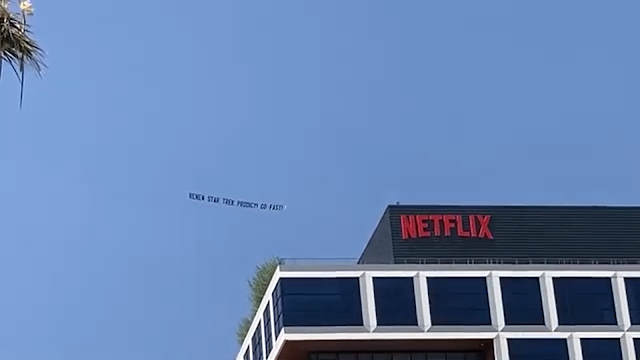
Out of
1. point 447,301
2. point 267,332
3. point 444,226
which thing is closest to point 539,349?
point 447,301

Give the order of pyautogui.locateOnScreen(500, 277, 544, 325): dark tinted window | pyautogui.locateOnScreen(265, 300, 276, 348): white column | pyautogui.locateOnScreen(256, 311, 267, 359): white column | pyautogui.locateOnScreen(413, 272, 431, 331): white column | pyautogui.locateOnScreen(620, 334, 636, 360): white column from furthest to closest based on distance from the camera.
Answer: pyautogui.locateOnScreen(256, 311, 267, 359): white column, pyautogui.locateOnScreen(265, 300, 276, 348): white column, pyautogui.locateOnScreen(500, 277, 544, 325): dark tinted window, pyautogui.locateOnScreen(620, 334, 636, 360): white column, pyautogui.locateOnScreen(413, 272, 431, 331): white column

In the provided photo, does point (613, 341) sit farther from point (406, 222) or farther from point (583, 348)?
point (406, 222)

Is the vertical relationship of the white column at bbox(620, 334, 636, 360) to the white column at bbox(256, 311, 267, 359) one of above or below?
below

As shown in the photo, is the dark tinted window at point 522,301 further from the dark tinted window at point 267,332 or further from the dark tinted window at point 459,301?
the dark tinted window at point 267,332

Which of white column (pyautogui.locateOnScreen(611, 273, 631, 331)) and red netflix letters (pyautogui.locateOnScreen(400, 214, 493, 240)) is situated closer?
white column (pyautogui.locateOnScreen(611, 273, 631, 331))

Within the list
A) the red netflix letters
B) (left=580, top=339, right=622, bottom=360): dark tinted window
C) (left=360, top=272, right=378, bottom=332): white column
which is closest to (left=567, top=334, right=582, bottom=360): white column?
(left=580, top=339, right=622, bottom=360): dark tinted window

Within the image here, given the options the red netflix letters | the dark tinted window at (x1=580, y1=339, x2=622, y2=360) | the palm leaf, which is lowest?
the palm leaf

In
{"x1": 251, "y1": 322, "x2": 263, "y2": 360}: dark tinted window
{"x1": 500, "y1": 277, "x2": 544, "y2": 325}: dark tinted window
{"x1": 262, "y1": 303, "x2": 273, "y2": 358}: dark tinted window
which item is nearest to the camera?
{"x1": 500, "y1": 277, "x2": 544, "y2": 325}: dark tinted window

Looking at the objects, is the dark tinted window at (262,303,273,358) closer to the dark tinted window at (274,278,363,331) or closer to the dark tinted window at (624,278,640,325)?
the dark tinted window at (274,278,363,331)
